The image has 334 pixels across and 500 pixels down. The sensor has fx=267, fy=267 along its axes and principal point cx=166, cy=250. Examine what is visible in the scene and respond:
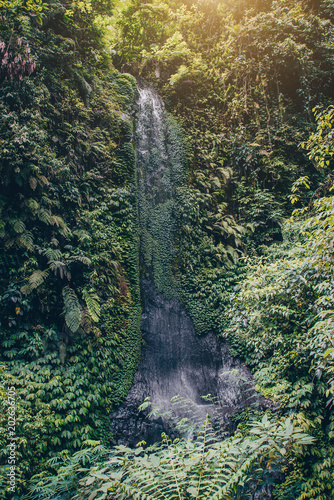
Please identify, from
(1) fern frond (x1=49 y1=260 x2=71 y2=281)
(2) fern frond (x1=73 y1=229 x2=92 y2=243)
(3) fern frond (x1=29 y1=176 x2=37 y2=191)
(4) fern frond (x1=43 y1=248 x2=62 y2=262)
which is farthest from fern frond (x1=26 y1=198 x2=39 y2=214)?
(1) fern frond (x1=49 y1=260 x2=71 y2=281)

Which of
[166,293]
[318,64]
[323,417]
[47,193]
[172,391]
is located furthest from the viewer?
[318,64]

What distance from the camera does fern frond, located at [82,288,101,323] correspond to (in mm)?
5754

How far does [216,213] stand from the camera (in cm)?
990

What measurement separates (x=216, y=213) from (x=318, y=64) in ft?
26.6

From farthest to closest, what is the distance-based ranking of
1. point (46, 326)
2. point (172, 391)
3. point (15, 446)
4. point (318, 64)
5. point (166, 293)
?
1. point (318, 64)
2. point (166, 293)
3. point (172, 391)
4. point (46, 326)
5. point (15, 446)

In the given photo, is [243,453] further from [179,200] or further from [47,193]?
[179,200]

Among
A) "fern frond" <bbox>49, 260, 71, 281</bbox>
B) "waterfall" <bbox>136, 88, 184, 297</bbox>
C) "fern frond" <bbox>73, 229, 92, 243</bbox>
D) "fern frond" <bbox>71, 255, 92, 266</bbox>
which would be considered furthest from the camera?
"waterfall" <bbox>136, 88, 184, 297</bbox>

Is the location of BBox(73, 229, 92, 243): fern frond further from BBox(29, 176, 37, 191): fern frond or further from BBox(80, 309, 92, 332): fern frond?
BBox(80, 309, 92, 332): fern frond

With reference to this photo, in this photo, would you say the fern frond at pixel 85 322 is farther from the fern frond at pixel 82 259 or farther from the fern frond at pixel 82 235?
the fern frond at pixel 82 235

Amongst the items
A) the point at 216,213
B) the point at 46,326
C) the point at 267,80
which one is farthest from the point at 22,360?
the point at 267,80

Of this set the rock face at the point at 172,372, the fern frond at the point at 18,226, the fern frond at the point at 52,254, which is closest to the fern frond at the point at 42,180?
the fern frond at the point at 18,226

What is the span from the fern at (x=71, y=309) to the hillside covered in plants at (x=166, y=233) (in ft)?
0.13

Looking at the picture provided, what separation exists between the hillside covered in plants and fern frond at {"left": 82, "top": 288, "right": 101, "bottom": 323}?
0.13 feet

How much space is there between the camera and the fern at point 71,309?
5382 millimetres
